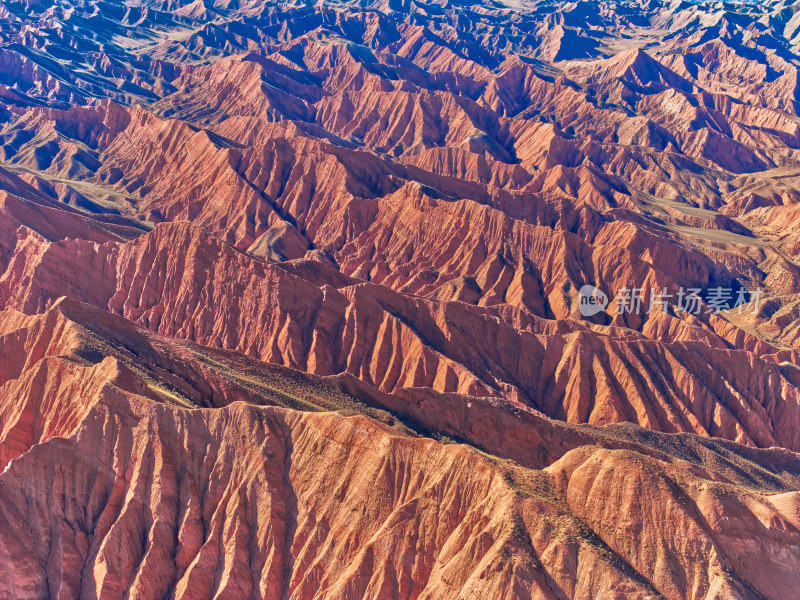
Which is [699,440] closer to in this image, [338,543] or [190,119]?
[338,543]

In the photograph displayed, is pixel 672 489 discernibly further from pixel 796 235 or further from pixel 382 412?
pixel 796 235

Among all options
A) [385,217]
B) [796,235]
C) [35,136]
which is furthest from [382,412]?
[35,136]

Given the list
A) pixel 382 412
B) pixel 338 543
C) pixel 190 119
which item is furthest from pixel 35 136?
pixel 338 543

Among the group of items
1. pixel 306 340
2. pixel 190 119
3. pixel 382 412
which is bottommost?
pixel 190 119

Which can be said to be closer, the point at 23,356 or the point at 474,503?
the point at 474,503

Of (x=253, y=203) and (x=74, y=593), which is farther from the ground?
(x=74, y=593)

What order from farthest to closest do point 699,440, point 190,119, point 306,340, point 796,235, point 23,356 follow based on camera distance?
point 190,119, point 796,235, point 306,340, point 699,440, point 23,356

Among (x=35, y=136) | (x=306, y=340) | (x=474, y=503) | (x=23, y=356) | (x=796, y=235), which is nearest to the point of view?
(x=474, y=503)
